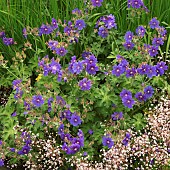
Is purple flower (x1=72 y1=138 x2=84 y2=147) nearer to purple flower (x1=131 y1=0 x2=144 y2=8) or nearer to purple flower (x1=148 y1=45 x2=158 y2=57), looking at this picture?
purple flower (x1=148 y1=45 x2=158 y2=57)

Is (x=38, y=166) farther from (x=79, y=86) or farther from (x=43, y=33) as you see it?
(x=43, y=33)

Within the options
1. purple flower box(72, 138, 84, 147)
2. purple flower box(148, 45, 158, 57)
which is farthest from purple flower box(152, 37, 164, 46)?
purple flower box(72, 138, 84, 147)

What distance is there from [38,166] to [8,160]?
1.33ft

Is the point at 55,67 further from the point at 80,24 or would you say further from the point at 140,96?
the point at 140,96

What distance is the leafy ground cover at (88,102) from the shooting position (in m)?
3.44

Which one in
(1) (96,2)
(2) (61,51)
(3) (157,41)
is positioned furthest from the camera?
(1) (96,2)

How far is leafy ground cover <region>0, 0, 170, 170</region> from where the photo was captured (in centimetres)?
344

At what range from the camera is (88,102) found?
372 cm

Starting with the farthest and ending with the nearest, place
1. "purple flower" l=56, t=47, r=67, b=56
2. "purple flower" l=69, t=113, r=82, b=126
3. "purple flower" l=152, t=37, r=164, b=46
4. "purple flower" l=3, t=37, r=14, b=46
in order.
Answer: "purple flower" l=3, t=37, r=14, b=46
"purple flower" l=152, t=37, r=164, b=46
"purple flower" l=56, t=47, r=67, b=56
"purple flower" l=69, t=113, r=82, b=126

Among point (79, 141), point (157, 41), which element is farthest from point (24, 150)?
point (157, 41)

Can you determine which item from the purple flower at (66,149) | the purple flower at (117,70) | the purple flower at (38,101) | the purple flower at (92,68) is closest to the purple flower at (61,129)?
the purple flower at (66,149)

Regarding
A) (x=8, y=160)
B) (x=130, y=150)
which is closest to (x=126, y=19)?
(x=130, y=150)

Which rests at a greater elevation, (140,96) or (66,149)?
(140,96)

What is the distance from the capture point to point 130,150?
350 centimetres
